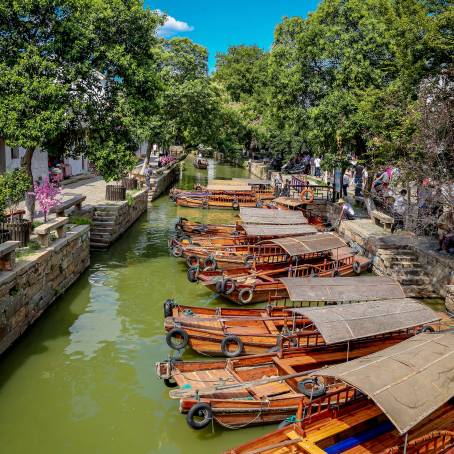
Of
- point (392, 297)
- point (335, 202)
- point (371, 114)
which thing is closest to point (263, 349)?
point (392, 297)

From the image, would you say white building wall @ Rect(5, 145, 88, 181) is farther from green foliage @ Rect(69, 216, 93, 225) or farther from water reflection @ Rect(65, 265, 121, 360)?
water reflection @ Rect(65, 265, 121, 360)

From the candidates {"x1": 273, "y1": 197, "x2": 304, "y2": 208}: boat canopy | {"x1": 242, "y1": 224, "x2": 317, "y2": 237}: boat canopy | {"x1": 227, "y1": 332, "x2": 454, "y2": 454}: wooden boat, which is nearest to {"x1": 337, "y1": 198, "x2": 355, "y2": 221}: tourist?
{"x1": 273, "y1": 197, "x2": 304, "y2": 208}: boat canopy

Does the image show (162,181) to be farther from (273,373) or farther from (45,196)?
(273,373)

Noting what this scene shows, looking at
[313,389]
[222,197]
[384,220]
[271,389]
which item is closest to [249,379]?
[271,389]

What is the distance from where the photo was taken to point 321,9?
76.8 feet

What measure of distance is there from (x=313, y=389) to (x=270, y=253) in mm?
9035

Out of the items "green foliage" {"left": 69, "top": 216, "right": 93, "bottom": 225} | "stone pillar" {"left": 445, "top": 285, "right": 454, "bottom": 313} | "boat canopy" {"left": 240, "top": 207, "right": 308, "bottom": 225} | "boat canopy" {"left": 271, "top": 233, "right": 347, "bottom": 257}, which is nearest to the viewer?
"stone pillar" {"left": 445, "top": 285, "right": 454, "bottom": 313}

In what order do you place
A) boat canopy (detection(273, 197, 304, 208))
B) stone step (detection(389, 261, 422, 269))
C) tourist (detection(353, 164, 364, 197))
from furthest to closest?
tourist (detection(353, 164, 364, 197)) → boat canopy (detection(273, 197, 304, 208)) → stone step (detection(389, 261, 422, 269))

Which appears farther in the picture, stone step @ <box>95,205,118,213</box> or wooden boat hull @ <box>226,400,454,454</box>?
stone step @ <box>95,205,118,213</box>

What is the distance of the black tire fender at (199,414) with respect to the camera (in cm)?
837

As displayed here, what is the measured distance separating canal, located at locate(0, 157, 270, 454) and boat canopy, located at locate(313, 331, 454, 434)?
2844 mm

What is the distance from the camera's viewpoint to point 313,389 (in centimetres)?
863

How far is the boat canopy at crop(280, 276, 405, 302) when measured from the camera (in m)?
11.0

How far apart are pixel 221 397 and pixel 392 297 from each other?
5.07m
